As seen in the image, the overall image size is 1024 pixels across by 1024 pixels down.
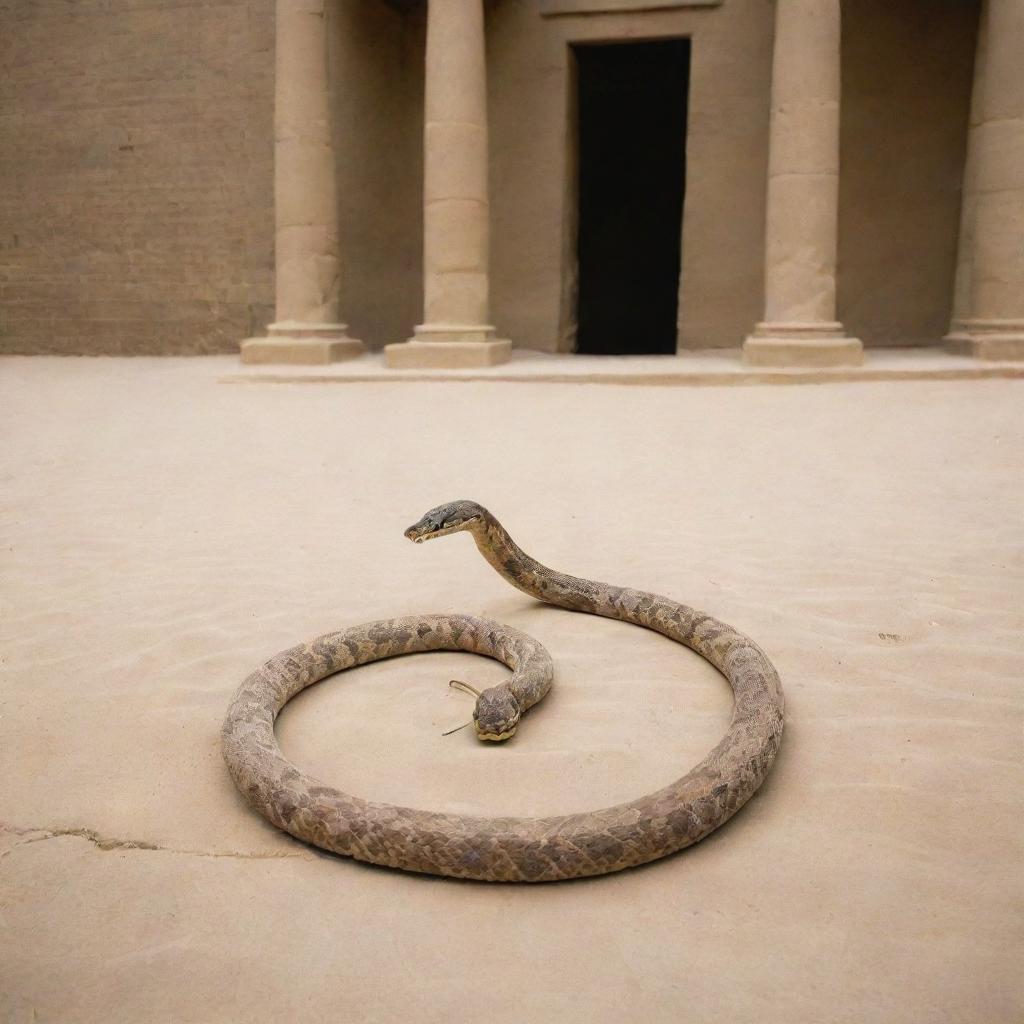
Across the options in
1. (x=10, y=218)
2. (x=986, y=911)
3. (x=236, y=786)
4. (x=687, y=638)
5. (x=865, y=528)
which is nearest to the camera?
(x=986, y=911)

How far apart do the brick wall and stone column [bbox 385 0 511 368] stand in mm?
3914

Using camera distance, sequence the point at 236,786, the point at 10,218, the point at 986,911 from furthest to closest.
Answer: the point at 10,218 < the point at 236,786 < the point at 986,911

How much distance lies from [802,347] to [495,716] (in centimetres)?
786

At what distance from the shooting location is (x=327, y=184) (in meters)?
11.5

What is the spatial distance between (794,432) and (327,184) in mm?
6866

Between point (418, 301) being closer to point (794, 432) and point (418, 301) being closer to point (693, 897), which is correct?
point (794, 432)

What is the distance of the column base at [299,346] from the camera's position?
36.4 ft

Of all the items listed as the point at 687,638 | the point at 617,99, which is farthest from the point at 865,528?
the point at 617,99

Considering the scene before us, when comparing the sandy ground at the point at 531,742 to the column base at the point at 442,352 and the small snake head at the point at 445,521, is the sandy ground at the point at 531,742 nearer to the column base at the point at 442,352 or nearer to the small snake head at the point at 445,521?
the small snake head at the point at 445,521

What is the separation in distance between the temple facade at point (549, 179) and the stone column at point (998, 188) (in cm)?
2

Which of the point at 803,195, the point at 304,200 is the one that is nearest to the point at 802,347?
the point at 803,195

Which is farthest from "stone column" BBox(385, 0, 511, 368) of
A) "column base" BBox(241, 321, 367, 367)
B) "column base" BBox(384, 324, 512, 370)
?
"column base" BBox(241, 321, 367, 367)

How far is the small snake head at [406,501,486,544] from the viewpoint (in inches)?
139

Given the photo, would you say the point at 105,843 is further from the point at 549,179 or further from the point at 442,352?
the point at 549,179
